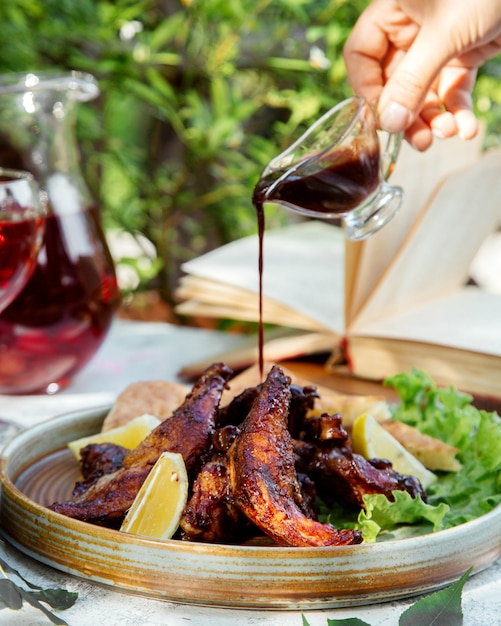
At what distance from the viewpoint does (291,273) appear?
8.10 ft

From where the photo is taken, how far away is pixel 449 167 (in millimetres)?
2477

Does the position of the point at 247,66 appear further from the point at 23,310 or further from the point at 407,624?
the point at 407,624

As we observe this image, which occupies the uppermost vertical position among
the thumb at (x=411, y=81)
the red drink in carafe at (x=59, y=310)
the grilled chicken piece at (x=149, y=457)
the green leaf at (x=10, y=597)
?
the thumb at (x=411, y=81)

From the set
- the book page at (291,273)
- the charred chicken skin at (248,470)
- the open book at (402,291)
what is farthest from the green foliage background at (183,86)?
the charred chicken skin at (248,470)

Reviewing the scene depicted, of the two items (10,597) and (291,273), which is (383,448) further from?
(291,273)

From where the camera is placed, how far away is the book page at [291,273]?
2.28 metres

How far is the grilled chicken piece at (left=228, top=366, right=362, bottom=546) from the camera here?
107 centimetres

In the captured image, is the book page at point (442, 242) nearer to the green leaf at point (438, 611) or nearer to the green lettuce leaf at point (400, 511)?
the green lettuce leaf at point (400, 511)

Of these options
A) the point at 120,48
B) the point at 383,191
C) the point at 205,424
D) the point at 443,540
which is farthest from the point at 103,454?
the point at 120,48

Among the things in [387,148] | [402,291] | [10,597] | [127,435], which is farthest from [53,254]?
[10,597]

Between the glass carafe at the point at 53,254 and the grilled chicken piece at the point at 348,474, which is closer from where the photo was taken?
the grilled chicken piece at the point at 348,474

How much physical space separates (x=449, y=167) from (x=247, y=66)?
1.56 metres

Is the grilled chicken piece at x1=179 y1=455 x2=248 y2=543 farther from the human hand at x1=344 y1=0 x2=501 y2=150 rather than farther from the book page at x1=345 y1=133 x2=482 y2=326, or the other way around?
the book page at x1=345 y1=133 x2=482 y2=326

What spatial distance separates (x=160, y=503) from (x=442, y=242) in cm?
146
